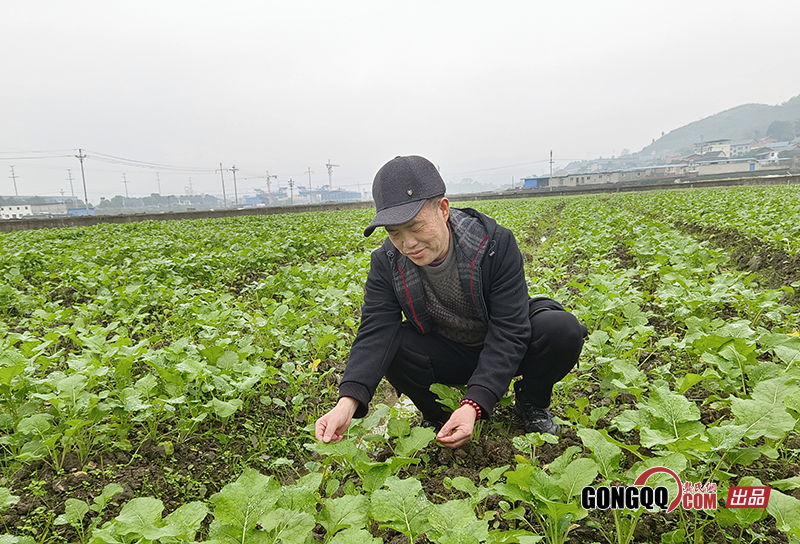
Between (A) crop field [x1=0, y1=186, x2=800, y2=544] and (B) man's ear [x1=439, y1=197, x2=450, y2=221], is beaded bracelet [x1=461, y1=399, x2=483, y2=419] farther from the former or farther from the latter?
(B) man's ear [x1=439, y1=197, x2=450, y2=221]

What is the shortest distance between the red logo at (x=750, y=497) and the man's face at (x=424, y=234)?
133cm

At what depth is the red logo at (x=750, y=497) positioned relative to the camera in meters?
1.37

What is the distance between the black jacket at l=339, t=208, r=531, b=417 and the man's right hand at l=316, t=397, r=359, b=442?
0.04 m

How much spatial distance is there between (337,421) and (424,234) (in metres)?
0.87

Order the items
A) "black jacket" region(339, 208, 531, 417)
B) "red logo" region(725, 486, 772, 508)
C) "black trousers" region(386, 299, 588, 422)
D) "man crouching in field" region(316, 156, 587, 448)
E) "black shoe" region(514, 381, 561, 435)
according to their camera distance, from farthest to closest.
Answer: "black shoe" region(514, 381, 561, 435) → "black trousers" region(386, 299, 588, 422) → "black jacket" region(339, 208, 531, 417) → "man crouching in field" region(316, 156, 587, 448) → "red logo" region(725, 486, 772, 508)

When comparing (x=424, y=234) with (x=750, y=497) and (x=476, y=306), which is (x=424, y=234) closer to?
(x=476, y=306)

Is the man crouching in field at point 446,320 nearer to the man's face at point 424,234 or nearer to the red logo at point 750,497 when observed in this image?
the man's face at point 424,234

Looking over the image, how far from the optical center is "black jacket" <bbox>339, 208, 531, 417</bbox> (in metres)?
2.02

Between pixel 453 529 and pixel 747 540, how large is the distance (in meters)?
1.07

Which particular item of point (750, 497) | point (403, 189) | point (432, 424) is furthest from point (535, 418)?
point (403, 189)

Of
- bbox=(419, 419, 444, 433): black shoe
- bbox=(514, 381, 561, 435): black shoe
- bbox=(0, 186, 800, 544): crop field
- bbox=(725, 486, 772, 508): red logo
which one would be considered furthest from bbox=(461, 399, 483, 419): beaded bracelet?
bbox=(725, 486, 772, 508): red logo

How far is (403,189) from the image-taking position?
187 centimetres

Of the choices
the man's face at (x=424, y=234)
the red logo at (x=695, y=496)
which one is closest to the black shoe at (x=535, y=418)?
the red logo at (x=695, y=496)

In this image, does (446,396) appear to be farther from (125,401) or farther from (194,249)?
(194,249)
